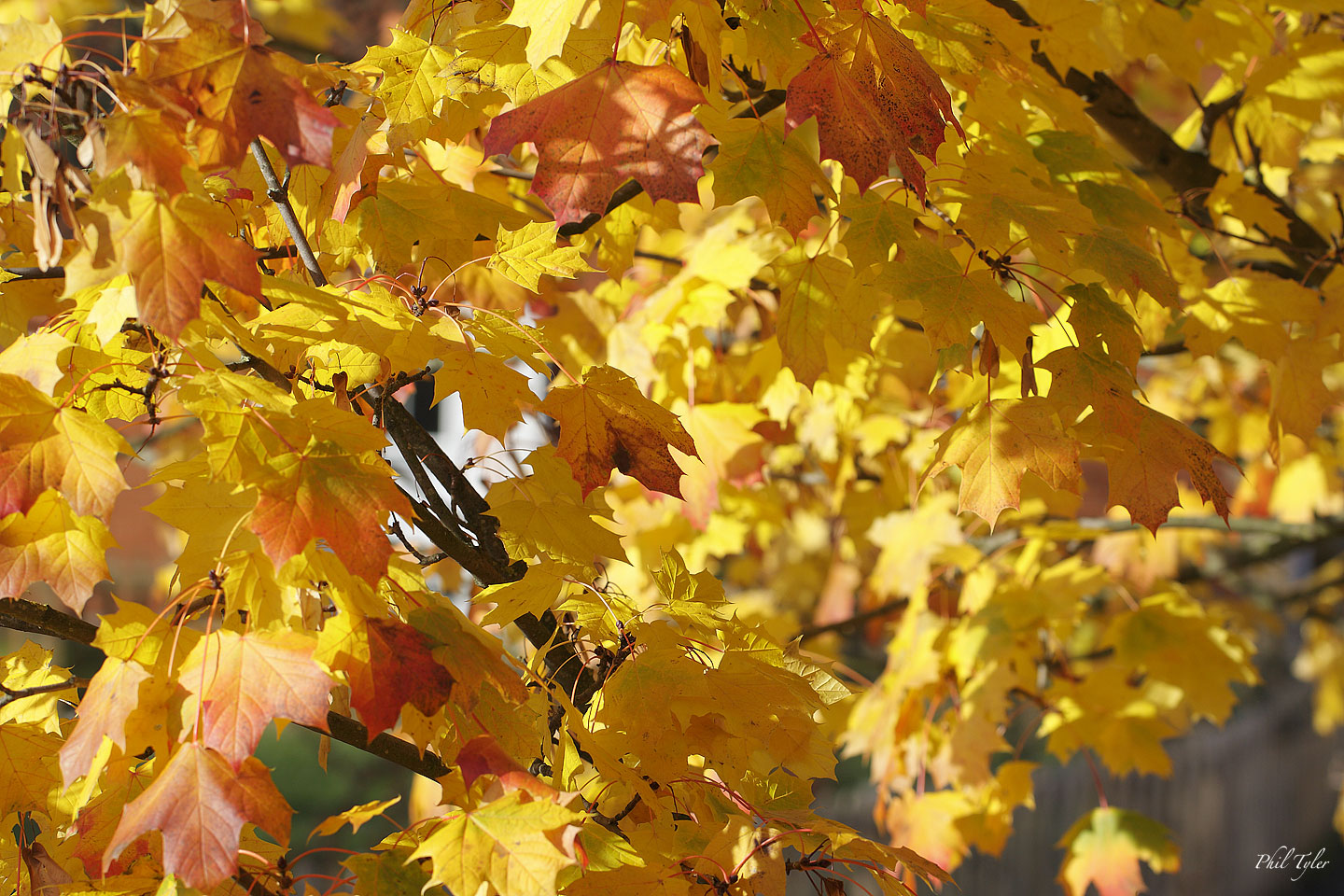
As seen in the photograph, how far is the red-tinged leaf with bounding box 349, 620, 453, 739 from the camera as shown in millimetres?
1293

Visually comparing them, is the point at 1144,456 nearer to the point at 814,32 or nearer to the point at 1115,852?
the point at 814,32

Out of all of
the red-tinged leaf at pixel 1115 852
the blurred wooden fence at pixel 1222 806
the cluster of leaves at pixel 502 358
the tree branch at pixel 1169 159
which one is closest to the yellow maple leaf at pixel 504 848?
the cluster of leaves at pixel 502 358

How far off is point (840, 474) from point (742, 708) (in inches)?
94.0

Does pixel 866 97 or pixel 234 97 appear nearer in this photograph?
pixel 234 97

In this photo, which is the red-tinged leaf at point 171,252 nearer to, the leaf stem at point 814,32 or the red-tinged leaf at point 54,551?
the red-tinged leaf at point 54,551

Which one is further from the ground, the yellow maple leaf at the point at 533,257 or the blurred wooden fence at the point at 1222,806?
the yellow maple leaf at the point at 533,257

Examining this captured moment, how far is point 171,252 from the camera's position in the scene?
1172 mm

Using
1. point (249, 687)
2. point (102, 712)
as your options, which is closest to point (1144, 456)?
point (249, 687)

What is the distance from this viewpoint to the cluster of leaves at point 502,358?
122 centimetres

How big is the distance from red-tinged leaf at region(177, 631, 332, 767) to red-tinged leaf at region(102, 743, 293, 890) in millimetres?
27

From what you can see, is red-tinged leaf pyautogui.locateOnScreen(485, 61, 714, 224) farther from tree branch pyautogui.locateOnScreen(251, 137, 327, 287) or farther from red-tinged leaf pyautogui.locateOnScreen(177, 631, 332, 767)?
red-tinged leaf pyautogui.locateOnScreen(177, 631, 332, 767)

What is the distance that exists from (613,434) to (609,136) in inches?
18.3

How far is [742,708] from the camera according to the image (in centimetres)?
151

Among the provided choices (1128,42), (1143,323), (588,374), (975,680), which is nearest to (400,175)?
A: (588,374)
